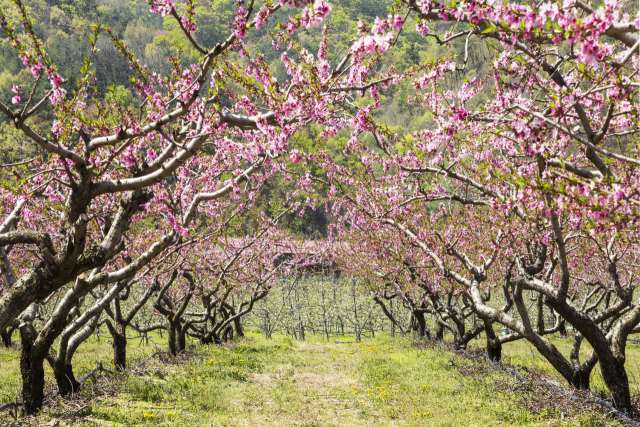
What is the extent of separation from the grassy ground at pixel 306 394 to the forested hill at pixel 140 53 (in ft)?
69.4

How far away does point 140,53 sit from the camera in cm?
5909

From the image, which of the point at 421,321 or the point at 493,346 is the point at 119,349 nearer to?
the point at 493,346

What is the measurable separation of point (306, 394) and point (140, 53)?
6237 centimetres

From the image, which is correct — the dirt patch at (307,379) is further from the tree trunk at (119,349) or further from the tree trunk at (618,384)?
the tree trunk at (618,384)

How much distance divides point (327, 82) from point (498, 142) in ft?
12.4

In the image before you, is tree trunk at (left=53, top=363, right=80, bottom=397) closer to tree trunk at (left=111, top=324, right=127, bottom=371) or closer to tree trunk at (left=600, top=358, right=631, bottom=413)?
tree trunk at (left=111, top=324, right=127, bottom=371)

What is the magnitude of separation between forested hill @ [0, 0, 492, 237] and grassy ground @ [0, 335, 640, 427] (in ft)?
69.4

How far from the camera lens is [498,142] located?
280 inches

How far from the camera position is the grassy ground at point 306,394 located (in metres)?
6.77

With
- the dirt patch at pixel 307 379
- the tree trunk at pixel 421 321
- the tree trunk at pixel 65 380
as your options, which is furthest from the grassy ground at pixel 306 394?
the tree trunk at pixel 421 321

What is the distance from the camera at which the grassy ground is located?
266 inches

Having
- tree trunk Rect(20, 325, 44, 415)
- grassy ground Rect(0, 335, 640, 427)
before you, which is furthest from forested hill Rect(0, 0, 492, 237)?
tree trunk Rect(20, 325, 44, 415)

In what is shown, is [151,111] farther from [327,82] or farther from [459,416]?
[459,416]

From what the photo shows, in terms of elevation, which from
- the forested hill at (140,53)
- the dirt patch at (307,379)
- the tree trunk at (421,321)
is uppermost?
the forested hill at (140,53)
